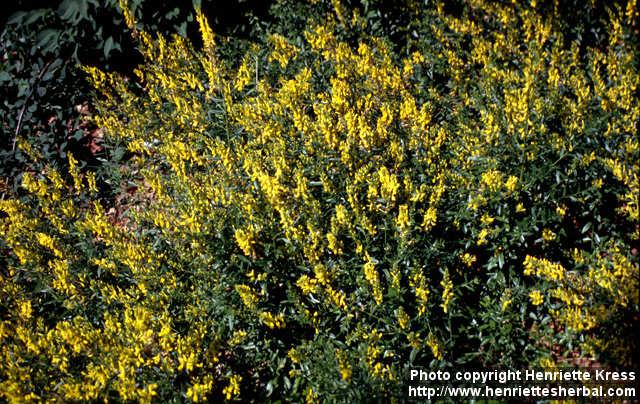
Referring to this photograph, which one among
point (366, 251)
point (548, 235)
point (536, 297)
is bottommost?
point (536, 297)

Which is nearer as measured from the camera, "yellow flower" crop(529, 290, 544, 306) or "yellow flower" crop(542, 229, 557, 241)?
"yellow flower" crop(529, 290, 544, 306)

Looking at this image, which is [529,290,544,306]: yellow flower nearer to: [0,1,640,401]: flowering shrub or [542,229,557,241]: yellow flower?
[0,1,640,401]: flowering shrub

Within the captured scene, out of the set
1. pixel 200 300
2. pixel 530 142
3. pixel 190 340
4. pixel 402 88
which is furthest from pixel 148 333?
pixel 530 142

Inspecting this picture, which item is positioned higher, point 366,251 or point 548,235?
point 548,235

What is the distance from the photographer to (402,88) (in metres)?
4.16

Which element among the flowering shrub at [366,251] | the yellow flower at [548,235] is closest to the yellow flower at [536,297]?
the flowering shrub at [366,251]

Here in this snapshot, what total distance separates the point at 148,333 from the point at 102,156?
3.25m

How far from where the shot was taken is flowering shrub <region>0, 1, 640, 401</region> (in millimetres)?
3262

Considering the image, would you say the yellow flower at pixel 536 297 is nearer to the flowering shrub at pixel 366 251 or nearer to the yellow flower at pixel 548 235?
the flowering shrub at pixel 366 251

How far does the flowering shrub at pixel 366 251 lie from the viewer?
3.26 meters

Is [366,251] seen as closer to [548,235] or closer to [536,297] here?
[536,297]

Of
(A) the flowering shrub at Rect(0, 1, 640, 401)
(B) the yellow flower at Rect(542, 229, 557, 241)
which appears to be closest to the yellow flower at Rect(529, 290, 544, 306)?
(A) the flowering shrub at Rect(0, 1, 640, 401)

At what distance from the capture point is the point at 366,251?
10.9 ft

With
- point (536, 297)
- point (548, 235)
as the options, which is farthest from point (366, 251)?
point (548, 235)
